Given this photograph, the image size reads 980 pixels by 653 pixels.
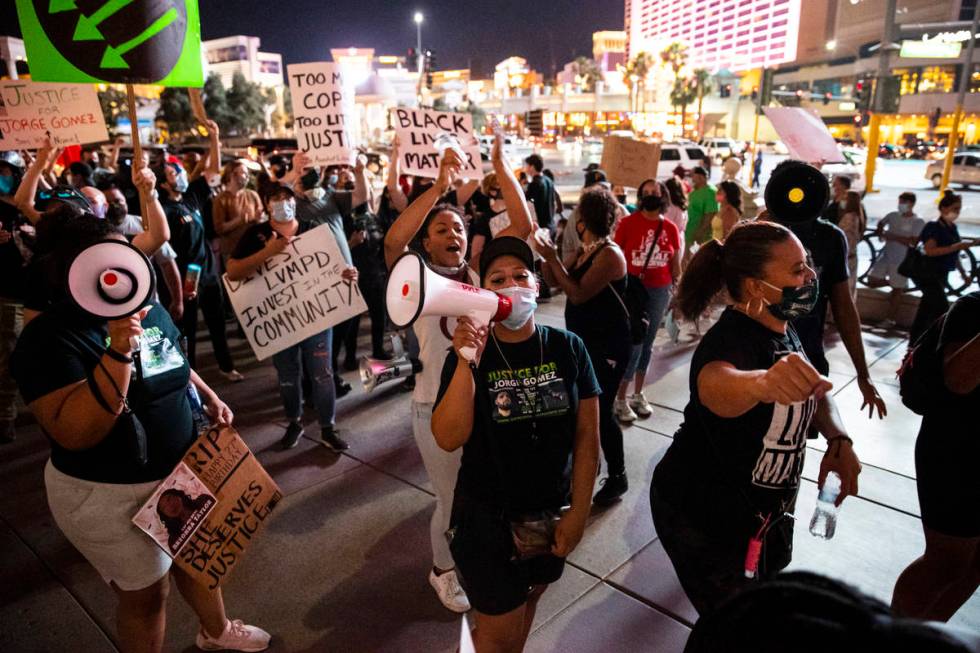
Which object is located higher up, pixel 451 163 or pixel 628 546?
pixel 451 163

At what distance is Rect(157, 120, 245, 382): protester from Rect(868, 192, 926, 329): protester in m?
7.79

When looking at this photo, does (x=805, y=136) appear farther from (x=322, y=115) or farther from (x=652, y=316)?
(x=322, y=115)

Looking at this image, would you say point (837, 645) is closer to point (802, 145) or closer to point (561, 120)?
point (802, 145)

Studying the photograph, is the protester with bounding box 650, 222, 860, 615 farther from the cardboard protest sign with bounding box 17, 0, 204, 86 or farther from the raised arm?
the cardboard protest sign with bounding box 17, 0, 204, 86

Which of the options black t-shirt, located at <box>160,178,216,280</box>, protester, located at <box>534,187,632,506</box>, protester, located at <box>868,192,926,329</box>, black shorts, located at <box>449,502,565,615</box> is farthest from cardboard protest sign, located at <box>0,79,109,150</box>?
protester, located at <box>868,192,926,329</box>

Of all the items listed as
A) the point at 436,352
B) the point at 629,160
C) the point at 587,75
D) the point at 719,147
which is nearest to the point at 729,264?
the point at 436,352

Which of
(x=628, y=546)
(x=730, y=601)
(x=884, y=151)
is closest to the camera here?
(x=730, y=601)

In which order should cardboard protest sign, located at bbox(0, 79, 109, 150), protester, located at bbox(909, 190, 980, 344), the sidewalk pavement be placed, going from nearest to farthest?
1. the sidewalk pavement
2. cardboard protest sign, located at bbox(0, 79, 109, 150)
3. protester, located at bbox(909, 190, 980, 344)

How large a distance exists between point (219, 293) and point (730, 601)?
6.48 metres

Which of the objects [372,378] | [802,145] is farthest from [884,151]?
[372,378]

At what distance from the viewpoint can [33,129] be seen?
635 cm

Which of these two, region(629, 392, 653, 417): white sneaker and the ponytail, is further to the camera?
region(629, 392, 653, 417): white sneaker

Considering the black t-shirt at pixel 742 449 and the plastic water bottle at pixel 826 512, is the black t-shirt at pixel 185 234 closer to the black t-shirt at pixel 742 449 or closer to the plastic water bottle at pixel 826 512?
the black t-shirt at pixel 742 449

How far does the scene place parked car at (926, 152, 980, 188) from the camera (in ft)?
80.1
